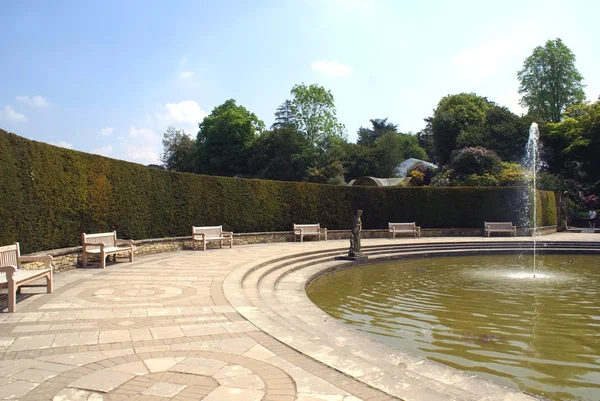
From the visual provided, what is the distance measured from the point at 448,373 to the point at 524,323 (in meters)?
3.66

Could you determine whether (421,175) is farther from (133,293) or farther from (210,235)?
(133,293)

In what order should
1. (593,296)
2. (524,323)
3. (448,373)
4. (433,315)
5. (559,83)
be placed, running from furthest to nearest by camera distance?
(559,83) < (593,296) < (433,315) < (524,323) < (448,373)

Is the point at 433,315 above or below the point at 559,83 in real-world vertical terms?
below

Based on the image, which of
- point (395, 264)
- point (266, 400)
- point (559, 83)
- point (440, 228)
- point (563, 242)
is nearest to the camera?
point (266, 400)

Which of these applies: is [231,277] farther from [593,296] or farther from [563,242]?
[563,242]

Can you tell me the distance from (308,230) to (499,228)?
10806 mm

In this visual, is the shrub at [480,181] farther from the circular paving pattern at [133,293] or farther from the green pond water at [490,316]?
the circular paving pattern at [133,293]

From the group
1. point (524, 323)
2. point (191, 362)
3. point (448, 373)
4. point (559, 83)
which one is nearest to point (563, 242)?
point (524, 323)

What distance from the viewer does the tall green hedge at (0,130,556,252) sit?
9586mm

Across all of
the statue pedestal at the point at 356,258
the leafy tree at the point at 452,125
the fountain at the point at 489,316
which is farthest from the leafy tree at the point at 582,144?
the statue pedestal at the point at 356,258

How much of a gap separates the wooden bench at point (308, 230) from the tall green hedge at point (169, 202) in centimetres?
79

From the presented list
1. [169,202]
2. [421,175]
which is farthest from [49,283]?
[421,175]

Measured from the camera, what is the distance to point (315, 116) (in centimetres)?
5509

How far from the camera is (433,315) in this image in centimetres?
750
